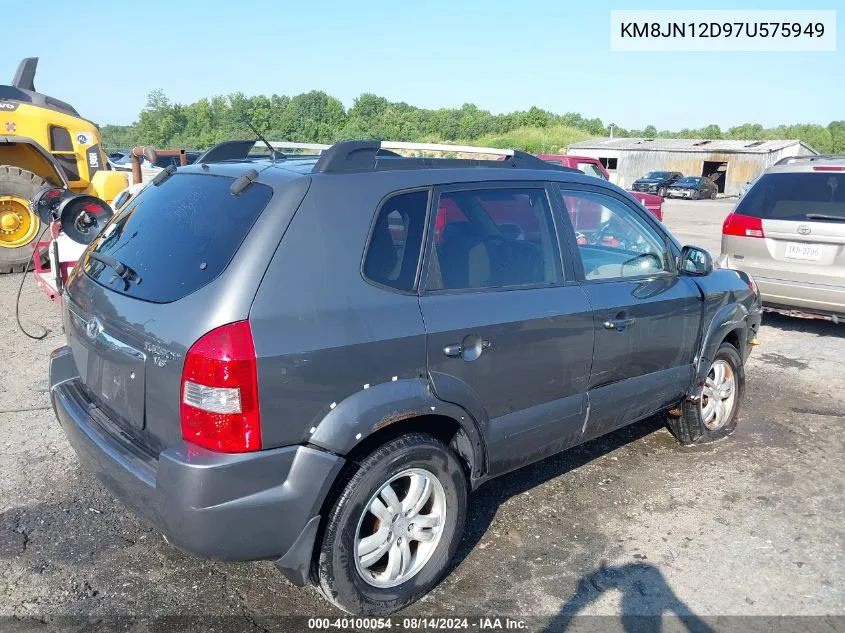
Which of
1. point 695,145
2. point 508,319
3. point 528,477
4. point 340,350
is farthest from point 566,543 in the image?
point 695,145

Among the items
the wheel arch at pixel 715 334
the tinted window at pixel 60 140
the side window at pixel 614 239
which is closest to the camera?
the side window at pixel 614 239

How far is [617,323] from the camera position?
358 centimetres

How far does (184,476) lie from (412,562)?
1098 millimetres

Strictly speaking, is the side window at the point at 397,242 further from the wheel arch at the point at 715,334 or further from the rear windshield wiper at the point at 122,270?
the wheel arch at the point at 715,334

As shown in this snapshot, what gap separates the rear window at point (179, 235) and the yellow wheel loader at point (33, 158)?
730cm

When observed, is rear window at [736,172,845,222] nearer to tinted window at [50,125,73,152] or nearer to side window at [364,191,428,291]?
side window at [364,191,428,291]

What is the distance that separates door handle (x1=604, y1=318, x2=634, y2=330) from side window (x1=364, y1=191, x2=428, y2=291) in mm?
1179

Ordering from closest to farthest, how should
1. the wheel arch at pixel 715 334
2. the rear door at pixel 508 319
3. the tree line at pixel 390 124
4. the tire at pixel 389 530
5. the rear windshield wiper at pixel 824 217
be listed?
the tire at pixel 389 530 < the rear door at pixel 508 319 < the wheel arch at pixel 715 334 < the rear windshield wiper at pixel 824 217 < the tree line at pixel 390 124

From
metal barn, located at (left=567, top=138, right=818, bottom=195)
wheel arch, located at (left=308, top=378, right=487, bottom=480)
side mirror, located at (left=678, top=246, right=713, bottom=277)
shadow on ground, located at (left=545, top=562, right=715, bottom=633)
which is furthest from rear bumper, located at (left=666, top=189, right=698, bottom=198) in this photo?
wheel arch, located at (left=308, top=378, right=487, bottom=480)

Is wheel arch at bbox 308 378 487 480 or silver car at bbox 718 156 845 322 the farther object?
silver car at bbox 718 156 845 322

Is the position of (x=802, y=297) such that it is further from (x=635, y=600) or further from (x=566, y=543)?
(x=635, y=600)

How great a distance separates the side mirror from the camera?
4172 millimetres

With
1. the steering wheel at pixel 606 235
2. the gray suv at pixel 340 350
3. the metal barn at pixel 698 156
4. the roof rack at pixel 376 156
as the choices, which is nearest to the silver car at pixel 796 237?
the steering wheel at pixel 606 235

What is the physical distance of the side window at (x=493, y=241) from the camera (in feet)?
9.83
